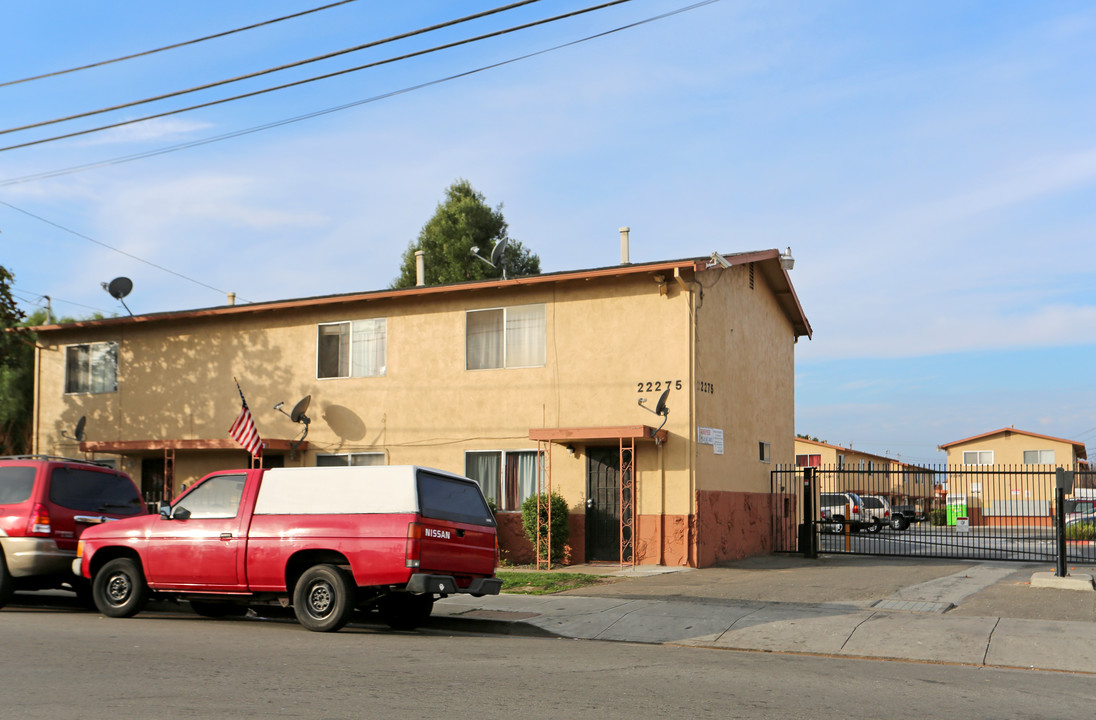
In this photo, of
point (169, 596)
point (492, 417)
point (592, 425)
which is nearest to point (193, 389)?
point (492, 417)

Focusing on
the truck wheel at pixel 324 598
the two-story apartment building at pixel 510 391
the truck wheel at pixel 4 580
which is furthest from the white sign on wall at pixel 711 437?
the truck wheel at pixel 4 580

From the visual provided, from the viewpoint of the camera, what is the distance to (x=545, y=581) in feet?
53.0

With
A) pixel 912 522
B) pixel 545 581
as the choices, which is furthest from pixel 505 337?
pixel 912 522

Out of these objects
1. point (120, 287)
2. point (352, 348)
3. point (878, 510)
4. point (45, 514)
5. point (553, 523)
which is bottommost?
point (878, 510)

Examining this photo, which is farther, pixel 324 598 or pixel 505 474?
pixel 505 474

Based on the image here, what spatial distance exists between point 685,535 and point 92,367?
15.9 meters

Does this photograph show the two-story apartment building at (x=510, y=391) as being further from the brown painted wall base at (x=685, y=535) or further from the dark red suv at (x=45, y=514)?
the dark red suv at (x=45, y=514)

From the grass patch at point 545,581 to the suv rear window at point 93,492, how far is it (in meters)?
5.40

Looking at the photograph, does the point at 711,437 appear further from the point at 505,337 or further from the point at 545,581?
the point at 545,581

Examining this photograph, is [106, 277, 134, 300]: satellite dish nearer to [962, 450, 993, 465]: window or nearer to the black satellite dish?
the black satellite dish

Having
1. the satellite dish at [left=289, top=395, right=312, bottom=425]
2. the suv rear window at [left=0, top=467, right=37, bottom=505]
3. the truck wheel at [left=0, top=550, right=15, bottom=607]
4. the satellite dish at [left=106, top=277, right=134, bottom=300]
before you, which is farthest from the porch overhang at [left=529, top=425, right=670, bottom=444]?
the satellite dish at [left=106, top=277, right=134, bottom=300]

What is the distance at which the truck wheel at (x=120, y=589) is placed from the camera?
11.8 m

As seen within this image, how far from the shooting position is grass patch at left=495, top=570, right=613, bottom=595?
1534cm

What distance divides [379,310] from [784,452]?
429 inches
